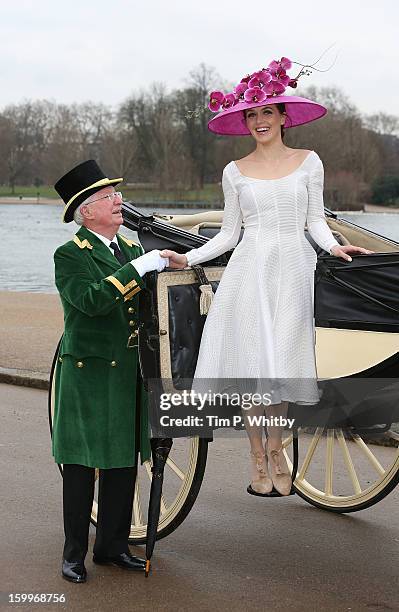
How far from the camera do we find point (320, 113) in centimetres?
414

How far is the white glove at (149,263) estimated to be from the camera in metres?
3.94

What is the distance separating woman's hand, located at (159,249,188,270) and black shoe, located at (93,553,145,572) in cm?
123

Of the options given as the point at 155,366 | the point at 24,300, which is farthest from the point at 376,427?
the point at 24,300

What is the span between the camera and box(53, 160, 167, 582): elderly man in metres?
4.11

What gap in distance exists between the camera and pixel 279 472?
3.88 meters

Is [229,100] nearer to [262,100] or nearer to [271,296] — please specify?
[262,100]

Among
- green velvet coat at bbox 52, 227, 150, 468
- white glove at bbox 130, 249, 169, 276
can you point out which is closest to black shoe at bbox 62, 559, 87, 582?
green velvet coat at bbox 52, 227, 150, 468

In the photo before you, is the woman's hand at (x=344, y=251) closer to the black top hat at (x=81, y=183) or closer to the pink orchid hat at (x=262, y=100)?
the pink orchid hat at (x=262, y=100)

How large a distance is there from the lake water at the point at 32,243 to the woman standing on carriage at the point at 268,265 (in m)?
19.1

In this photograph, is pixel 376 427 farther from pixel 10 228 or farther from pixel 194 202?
pixel 194 202

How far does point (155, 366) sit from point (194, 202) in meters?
76.2

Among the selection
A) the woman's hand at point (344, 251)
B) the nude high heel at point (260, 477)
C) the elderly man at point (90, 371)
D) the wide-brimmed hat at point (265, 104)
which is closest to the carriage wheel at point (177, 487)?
the elderly man at point (90, 371)

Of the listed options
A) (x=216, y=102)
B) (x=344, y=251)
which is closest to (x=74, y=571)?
(x=344, y=251)

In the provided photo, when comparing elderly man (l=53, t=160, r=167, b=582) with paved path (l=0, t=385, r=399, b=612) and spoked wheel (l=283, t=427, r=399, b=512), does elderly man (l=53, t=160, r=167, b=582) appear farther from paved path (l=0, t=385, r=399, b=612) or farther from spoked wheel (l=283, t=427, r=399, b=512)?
spoked wheel (l=283, t=427, r=399, b=512)
